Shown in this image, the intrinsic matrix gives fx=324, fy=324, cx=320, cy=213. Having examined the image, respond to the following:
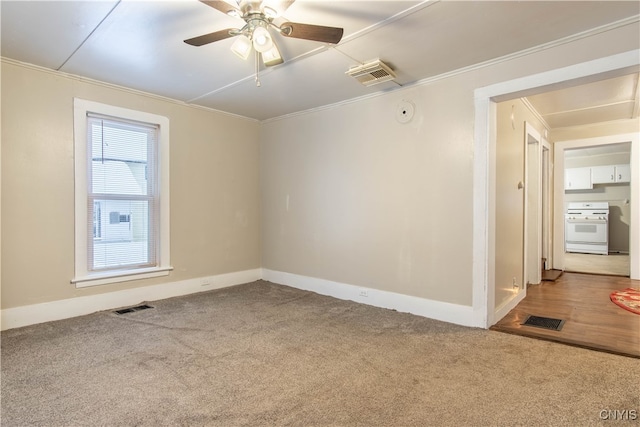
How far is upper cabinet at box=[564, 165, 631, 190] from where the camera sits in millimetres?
7656

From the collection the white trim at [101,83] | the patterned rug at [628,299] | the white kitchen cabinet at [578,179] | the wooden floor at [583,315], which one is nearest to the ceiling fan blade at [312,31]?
the white trim at [101,83]

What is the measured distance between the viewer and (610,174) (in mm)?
7777

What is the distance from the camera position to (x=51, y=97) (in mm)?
3178

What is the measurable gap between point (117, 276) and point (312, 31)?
3248 mm

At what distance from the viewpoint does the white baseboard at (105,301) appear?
118 inches

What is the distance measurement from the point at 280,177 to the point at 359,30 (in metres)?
2.69

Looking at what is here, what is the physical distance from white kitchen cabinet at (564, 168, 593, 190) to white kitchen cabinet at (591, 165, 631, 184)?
0.11 meters

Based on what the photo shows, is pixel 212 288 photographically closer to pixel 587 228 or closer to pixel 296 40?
pixel 296 40

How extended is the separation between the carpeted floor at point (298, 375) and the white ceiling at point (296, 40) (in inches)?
94.7

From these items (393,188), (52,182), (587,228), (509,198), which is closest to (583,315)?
(509,198)

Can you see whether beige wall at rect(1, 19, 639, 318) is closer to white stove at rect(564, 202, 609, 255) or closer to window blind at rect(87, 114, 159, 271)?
window blind at rect(87, 114, 159, 271)

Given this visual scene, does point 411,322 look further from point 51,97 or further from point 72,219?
point 51,97

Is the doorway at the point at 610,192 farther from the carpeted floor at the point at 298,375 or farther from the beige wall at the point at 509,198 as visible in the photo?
the carpeted floor at the point at 298,375

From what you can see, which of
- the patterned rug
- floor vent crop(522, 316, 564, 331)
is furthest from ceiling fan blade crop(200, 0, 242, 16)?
the patterned rug
